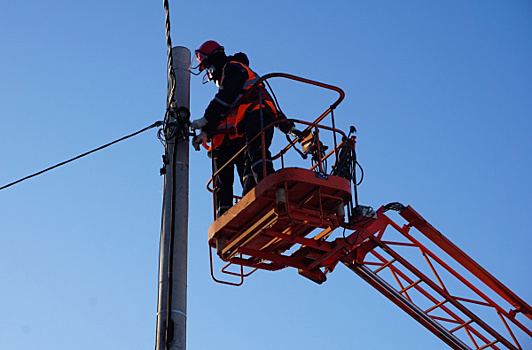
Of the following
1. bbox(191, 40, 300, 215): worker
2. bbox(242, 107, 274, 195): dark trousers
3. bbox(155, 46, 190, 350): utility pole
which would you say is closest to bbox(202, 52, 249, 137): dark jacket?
bbox(191, 40, 300, 215): worker

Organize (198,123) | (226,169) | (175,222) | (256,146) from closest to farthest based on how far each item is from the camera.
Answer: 1. (175,222)
2. (198,123)
3. (256,146)
4. (226,169)

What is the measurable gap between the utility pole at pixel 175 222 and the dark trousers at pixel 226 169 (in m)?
1.59

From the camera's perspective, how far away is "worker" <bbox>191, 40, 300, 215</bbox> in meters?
10.2

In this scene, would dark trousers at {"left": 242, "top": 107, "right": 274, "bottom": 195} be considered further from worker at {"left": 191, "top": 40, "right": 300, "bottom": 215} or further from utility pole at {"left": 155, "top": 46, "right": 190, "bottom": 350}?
utility pole at {"left": 155, "top": 46, "right": 190, "bottom": 350}

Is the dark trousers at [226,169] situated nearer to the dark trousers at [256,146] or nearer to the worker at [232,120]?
the worker at [232,120]

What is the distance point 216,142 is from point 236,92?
0.86 metres

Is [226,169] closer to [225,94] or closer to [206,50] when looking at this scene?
[225,94]

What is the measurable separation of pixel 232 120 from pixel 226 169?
0.74 meters

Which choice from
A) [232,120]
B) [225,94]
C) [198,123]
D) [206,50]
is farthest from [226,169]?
[206,50]

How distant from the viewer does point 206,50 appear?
36.3ft

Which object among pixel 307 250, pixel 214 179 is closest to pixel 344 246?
pixel 307 250

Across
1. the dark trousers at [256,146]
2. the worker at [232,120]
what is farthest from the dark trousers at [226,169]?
the dark trousers at [256,146]

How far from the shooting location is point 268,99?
10.8 metres

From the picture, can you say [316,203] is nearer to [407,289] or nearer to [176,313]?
[176,313]
